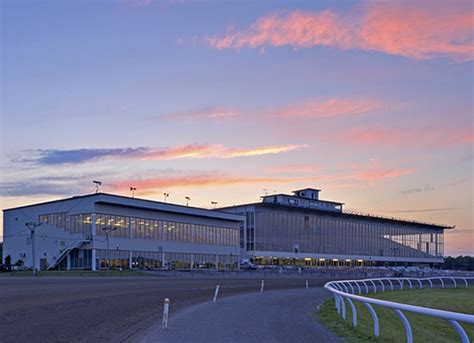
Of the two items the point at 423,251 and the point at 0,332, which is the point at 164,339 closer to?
the point at 0,332

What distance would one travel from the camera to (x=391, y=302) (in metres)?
13.2

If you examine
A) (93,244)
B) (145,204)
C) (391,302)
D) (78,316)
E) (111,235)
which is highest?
(145,204)

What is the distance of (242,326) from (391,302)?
5918 mm

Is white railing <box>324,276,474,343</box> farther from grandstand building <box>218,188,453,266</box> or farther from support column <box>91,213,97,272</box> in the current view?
grandstand building <box>218,188,453,266</box>

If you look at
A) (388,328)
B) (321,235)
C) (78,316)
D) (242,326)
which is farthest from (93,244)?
(388,328)

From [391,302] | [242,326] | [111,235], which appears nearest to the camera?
[391,302]

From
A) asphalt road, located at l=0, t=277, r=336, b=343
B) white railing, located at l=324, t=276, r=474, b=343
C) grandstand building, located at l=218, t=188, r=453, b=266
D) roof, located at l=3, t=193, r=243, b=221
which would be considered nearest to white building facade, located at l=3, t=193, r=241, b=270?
roof, located at l=3, t=193, r=243, b=221

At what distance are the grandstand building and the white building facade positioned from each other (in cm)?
1336

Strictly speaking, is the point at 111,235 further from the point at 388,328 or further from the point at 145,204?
the point at 388,328

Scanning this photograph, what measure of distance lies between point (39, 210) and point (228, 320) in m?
76.4

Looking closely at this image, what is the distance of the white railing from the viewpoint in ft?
31.3

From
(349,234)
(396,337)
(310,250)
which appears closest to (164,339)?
(396,337)

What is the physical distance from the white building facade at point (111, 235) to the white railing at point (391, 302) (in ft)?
140

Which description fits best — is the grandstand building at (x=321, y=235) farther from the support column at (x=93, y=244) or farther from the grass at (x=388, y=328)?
the grass at (x=388, y=328)
